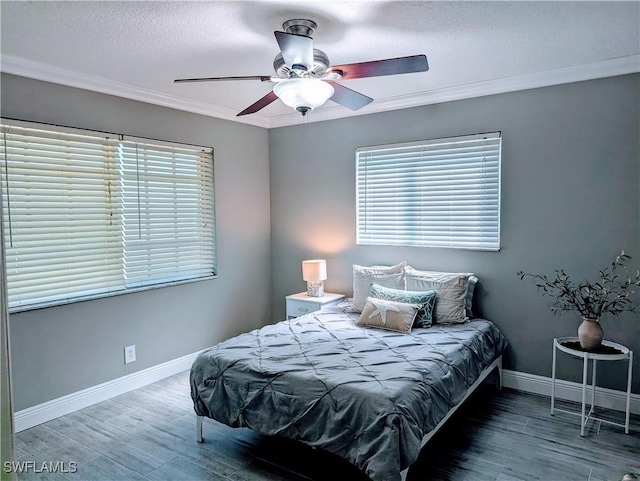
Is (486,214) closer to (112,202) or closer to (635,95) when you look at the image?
(635,95)

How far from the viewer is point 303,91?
2.46m

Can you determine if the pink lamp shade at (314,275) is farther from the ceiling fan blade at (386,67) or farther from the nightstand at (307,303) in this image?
the ceiling fan blade at (386,67)

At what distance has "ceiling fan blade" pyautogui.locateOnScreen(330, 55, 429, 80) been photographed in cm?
219

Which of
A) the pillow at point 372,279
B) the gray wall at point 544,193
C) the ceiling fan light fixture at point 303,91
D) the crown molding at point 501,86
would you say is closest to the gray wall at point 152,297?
the crown molding at point 501,86

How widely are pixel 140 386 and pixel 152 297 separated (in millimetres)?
759

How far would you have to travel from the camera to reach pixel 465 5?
7.27ft

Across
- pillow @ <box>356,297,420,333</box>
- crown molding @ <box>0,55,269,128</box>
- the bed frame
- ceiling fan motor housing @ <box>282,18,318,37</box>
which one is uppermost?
ceiling fan motor housing @ <box>282,18,318,37</box>

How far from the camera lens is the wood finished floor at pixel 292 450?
2459mm

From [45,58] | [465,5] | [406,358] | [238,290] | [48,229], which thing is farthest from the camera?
[238,290]

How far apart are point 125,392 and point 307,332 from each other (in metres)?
1.68

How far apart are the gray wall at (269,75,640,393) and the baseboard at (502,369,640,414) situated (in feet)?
0.19

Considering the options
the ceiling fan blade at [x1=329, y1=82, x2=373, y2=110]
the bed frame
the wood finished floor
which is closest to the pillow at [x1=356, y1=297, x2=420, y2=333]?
the bed frame

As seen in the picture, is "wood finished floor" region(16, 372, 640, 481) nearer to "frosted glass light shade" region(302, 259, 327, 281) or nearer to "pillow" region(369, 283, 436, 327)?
"pillow" region(369, 283, 436, 327)

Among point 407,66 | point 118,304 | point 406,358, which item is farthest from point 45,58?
point 406,358
